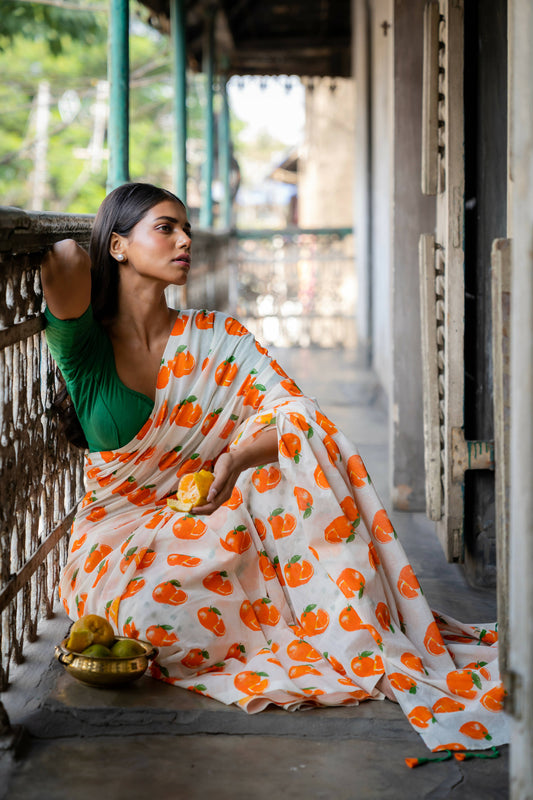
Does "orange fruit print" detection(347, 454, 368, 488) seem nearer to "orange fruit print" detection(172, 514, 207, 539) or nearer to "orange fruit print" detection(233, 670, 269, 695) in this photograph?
"orange fruit print" detection(172, 514, 207, 539)

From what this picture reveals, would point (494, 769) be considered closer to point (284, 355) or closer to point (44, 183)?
point (284, 355)

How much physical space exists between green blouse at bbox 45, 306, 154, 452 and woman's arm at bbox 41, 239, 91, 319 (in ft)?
0.31

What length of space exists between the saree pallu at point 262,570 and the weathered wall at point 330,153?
1419cm

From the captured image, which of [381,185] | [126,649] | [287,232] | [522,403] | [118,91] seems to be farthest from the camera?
[287,232]

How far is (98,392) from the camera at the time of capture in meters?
2.64

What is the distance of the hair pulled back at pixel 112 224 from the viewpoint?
264 centimetres

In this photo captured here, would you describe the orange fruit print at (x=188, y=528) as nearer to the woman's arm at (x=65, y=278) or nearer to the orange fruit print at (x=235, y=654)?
the orange fruit print at (x=235, y=654)

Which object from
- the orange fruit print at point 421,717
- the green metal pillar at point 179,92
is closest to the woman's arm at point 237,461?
the orange fruit print at point 421,717

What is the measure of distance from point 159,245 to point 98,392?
1.53ft

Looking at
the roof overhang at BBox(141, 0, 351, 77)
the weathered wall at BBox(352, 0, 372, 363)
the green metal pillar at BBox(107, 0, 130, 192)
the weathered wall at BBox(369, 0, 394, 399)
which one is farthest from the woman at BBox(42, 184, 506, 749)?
the roof overhang at BBox(141, 0, 351, 77)

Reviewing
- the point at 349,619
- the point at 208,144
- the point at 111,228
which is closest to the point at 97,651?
the point at 349,619

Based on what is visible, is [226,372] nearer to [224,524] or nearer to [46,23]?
[224,524]

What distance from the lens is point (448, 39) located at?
3.16 m

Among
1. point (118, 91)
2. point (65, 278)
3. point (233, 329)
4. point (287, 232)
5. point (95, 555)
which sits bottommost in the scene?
point (95, 555)
